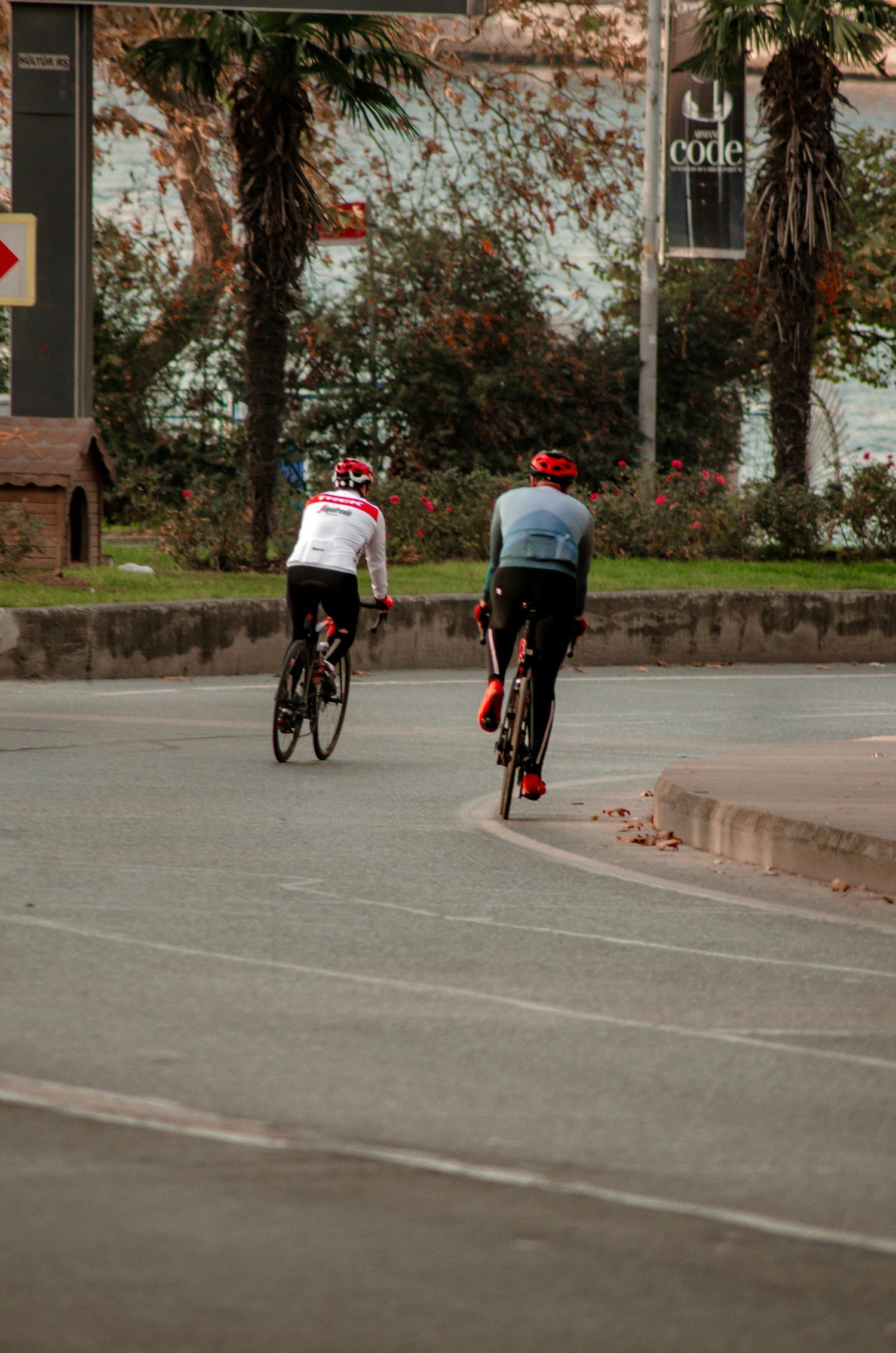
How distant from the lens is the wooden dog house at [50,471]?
2028cm

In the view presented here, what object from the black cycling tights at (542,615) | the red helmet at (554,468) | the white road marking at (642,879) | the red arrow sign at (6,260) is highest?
the red arrow sign at (6,260)

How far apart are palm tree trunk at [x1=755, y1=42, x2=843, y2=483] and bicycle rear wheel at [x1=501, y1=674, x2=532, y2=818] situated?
16061 mm

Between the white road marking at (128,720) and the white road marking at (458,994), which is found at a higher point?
the white road marking at (128,720)

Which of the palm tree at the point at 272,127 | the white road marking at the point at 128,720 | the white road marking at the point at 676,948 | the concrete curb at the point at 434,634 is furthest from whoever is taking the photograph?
the palm tree at the point at 272,127

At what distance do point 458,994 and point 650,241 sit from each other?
2656 centimetres

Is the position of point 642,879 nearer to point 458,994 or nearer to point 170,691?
point 458,994

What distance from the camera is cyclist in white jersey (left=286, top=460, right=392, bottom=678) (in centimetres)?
1211

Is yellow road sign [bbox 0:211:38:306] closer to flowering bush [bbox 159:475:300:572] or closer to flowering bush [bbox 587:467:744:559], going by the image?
flowering bush [bbox 159:475:300:572]

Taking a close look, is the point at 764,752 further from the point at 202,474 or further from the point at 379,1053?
the point at 202,474

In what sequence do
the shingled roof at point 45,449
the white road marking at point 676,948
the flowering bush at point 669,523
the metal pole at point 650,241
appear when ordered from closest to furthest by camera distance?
1. the white road marking at point 676,948
2. the shingled roof at point 45,449
3. the flowering bush at point 669,523
4. the metal pole at point 650,241

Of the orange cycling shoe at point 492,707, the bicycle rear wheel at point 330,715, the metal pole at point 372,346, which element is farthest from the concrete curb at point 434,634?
the metal pole at point 372,346

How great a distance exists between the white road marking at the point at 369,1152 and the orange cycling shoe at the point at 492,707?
5.72 meters

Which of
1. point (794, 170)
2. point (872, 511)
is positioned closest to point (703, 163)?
point (794, 170)

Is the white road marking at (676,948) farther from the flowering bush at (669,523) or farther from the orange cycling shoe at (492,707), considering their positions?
the flowering bush at (669,523)
